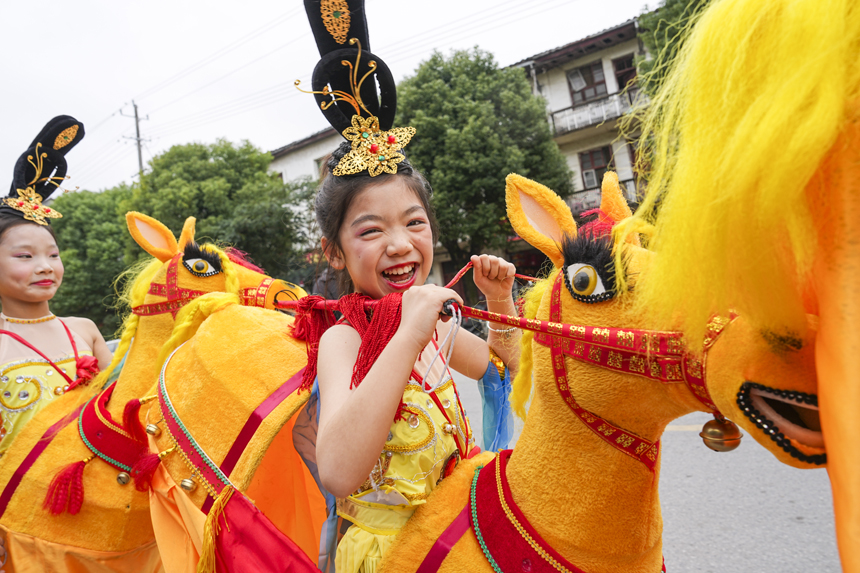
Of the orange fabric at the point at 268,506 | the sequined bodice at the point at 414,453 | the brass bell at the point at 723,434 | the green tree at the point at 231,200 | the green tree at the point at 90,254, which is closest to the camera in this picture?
the brass bell at the point at 723,434

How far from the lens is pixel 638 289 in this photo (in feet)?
2.91

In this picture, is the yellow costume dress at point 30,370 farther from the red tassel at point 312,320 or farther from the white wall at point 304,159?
the white wall at point 304,159

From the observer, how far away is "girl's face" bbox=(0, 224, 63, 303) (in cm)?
259

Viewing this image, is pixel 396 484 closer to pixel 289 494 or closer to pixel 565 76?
pixel 289 494

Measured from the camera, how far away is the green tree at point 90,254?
18.4 metres

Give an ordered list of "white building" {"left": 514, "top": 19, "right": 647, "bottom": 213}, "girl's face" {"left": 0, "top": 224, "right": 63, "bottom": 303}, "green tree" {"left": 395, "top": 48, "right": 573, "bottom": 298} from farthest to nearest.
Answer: "white building" {"left": 514, "top": 19, "right": 647, "bottom": 213} → "green tree" {"left": 395, "top": 48, "right": 573, "bottom": 298} → "girl's face" {"left": 0, "top": 224, "right": 63, "bottom": 303}

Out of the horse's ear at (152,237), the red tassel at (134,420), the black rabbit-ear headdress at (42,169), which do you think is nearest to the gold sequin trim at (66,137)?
the black rabbit-ear headdress at (42,169)

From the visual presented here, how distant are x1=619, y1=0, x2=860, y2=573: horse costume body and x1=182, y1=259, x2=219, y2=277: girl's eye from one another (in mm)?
2201

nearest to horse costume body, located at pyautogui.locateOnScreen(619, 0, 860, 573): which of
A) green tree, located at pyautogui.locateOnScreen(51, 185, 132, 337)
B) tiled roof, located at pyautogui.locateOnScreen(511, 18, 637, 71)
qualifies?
tiled roof, located at pyautogui.locateOnScreen(511, 18, 637, 71)

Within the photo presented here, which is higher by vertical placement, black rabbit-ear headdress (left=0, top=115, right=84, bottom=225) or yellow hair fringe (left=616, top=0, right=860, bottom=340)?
black rabbit-ear headdress (left=0, top=115, right=84, bottom=225)

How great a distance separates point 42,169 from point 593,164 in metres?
14.1

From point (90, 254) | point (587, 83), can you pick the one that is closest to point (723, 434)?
point (587, 83)

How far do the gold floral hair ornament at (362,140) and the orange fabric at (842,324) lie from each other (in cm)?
110

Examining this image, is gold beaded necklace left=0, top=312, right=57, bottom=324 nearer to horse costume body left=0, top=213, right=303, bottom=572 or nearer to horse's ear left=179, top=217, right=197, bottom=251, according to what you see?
horse costume body left=0, top=213, right=303, bottom=572
